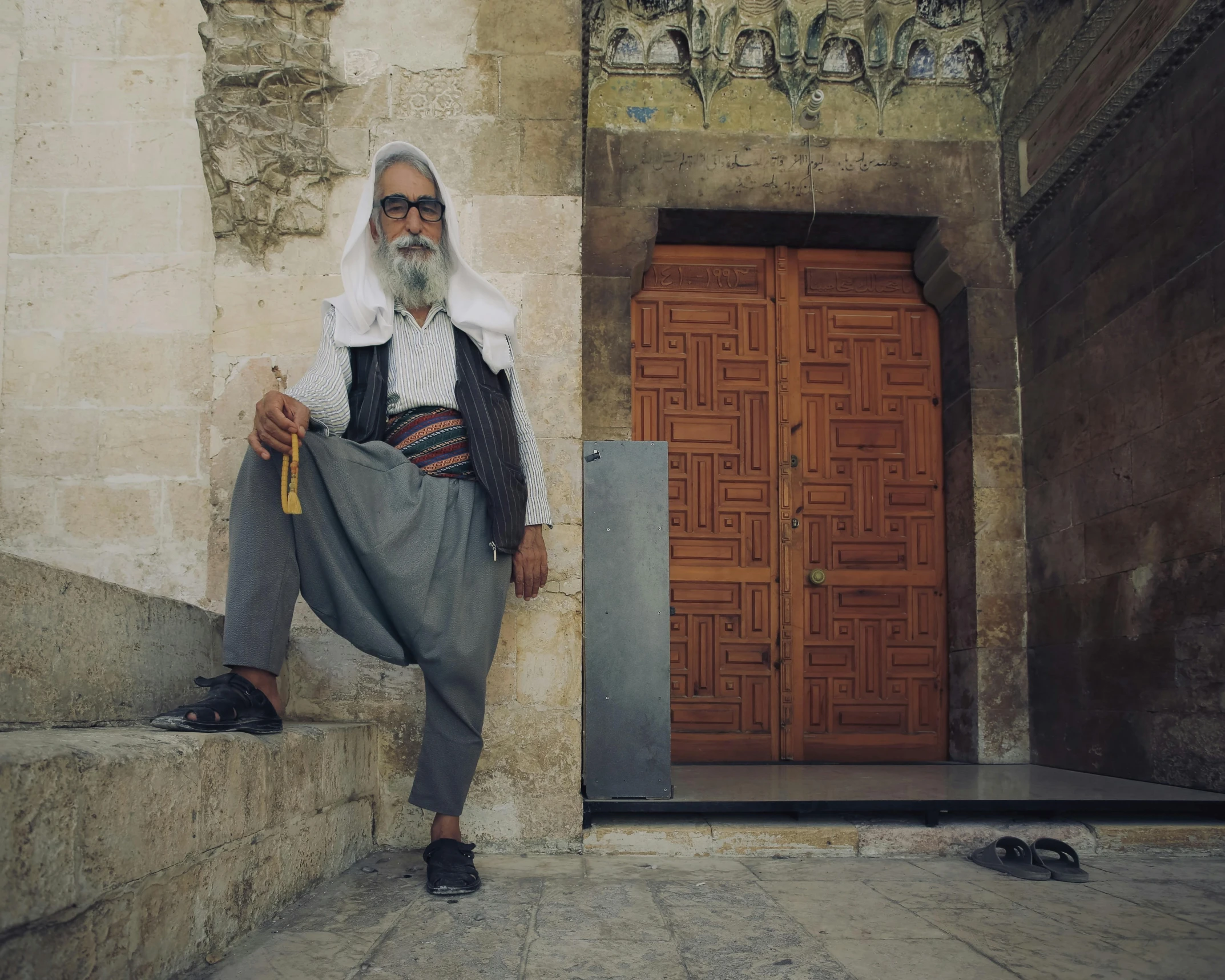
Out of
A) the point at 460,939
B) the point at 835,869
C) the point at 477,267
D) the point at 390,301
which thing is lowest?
the point at 835,869

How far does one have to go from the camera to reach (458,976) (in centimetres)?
192

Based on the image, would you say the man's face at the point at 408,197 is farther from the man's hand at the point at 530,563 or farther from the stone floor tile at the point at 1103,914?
the stone floor tile at the point at 1103,914

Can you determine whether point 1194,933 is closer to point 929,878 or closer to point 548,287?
point 929,878

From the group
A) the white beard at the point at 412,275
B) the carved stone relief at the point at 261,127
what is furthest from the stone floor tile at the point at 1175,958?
the carved stone relief at the point at 261,127

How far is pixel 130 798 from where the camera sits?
1.64 meters

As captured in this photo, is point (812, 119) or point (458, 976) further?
point (812, 119)

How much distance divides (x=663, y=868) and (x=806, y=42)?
14.5 feet

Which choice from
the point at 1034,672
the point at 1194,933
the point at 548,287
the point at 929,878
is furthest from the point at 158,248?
the point at 1034,672

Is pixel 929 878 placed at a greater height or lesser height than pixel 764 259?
lesser

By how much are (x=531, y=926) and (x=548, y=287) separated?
7.22ft

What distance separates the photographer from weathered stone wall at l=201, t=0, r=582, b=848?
10.9 ft

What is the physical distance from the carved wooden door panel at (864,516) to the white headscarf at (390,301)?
2731 mm

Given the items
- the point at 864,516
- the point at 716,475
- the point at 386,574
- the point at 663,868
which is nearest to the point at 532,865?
the point at 663,868

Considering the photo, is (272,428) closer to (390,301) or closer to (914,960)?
(390,301)
